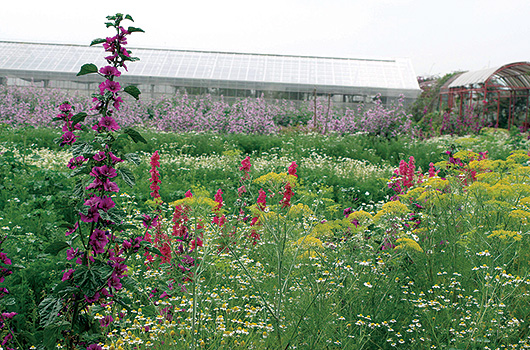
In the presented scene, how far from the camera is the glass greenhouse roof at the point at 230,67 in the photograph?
949 inches

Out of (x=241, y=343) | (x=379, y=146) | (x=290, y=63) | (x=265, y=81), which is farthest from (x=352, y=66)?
(x=241, y=343)

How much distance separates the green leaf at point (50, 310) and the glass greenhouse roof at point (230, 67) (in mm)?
22512

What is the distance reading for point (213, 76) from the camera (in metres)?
24.3

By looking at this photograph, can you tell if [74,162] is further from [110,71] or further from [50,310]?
[50,310]

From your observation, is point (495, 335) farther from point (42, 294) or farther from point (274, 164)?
point (274, 164)

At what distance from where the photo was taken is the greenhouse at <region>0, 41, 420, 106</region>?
23.7m

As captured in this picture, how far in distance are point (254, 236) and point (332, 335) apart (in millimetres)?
1681

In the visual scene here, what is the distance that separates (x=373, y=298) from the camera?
10.4 feet

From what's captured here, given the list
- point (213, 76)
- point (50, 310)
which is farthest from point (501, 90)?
point (50, 310)

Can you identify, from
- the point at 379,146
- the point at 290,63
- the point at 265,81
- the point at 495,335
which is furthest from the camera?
the point at 290,63

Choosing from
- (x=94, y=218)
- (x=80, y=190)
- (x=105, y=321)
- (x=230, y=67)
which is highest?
(x=230, y=67)

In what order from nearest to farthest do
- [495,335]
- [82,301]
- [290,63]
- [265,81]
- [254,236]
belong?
[82,301]
[495,335]
[254,236]
[265,81]
[290,63]

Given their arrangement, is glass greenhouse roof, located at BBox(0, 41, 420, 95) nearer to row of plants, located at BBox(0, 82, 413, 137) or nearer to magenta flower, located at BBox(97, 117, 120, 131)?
row of plants, located at BBox(0, 82, 413, 137)

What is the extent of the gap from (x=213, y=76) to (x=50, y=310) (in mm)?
22874
